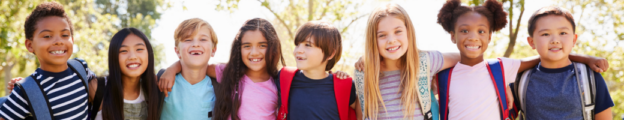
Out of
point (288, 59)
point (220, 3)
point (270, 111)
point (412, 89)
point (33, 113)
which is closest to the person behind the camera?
point (33, 113)

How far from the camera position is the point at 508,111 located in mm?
2961

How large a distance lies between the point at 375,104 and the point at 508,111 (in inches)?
41.0

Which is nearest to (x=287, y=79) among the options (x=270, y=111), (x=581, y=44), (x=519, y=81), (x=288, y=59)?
(x=270, y=111)

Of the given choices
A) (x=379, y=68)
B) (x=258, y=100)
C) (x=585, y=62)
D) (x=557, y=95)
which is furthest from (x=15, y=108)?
(x=585, y=62)

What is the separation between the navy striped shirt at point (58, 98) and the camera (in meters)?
2.52

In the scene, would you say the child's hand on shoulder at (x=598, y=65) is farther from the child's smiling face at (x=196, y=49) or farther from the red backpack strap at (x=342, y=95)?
the child's smiling face at (x=196, y=49)

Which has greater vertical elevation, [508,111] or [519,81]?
[519,81]

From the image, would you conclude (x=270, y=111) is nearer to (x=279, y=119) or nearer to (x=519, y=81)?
(x=279, y=119)

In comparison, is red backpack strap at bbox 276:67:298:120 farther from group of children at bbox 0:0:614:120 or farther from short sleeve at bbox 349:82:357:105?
short sleeve at bbox 349:82:357:105

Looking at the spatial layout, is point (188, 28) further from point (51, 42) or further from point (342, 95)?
point (342, 95)

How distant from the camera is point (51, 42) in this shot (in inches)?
105

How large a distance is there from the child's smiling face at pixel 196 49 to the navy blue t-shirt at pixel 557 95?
2.61 meters

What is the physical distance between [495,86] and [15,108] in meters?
3.36

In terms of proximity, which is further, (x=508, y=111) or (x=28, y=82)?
(x=508, y=111)
